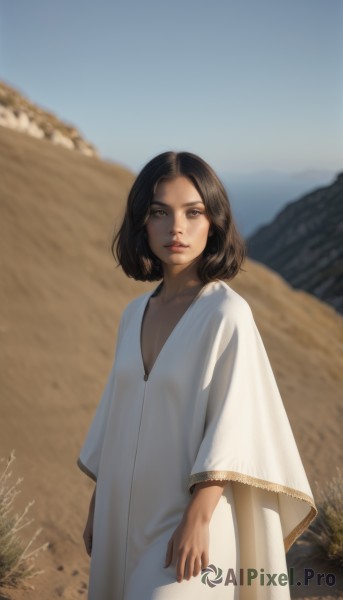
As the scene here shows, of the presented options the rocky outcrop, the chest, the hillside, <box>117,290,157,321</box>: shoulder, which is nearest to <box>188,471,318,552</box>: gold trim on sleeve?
the chest

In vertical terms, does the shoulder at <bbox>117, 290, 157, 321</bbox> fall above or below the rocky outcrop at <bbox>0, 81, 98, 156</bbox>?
above

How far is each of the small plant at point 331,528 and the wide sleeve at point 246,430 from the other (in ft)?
8.44

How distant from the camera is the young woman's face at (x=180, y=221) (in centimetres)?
217

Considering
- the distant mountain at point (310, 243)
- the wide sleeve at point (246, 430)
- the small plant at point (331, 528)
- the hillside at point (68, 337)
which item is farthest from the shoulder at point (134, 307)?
the distant mountain at point (310, 243)

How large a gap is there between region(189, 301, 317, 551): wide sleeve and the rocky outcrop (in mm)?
20954

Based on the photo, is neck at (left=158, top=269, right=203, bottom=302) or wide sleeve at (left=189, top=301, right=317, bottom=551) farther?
neck at (left=158, top=269, right=203, bottom=302)

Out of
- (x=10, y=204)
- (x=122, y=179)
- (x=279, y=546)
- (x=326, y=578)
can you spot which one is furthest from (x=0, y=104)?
(x=279, y=546)

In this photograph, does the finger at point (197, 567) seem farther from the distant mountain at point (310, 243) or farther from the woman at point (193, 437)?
the distant mountain at point (310, 243)

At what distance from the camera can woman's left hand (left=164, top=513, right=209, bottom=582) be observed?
188 centimetres

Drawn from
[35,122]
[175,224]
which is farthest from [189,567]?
[35,122]

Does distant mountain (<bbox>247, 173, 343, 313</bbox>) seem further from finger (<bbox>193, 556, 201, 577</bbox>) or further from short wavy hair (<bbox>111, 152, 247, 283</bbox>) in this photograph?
finger (<bbox>193, 556, 201, 577</bbox>)

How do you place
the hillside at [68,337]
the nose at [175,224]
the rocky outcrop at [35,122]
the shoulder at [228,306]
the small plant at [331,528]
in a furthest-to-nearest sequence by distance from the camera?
the rocky outcrop at [35,122], the hillside at [68,337], the small plant at [331,528], the nose at [175,224], the shoulder at [228,306]

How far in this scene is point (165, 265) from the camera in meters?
2.35

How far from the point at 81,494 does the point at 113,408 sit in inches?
186
